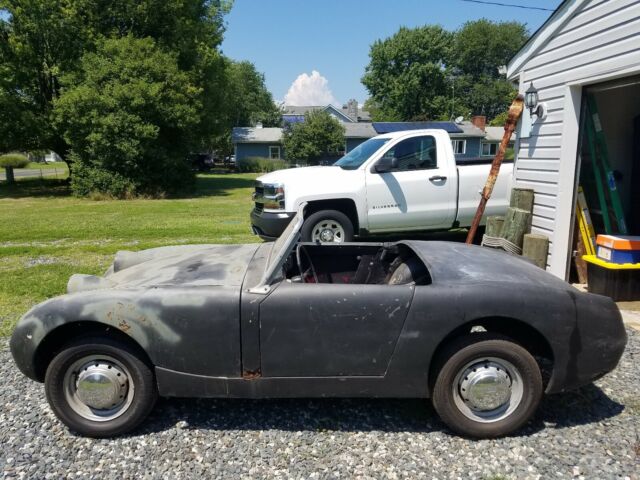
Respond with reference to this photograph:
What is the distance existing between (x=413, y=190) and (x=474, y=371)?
5.17m

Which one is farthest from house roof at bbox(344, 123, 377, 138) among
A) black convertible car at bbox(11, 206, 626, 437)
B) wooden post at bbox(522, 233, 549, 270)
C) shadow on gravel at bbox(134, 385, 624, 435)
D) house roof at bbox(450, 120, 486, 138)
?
black convertible car at bbox(11, 206, 626, 437)

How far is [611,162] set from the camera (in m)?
7.18

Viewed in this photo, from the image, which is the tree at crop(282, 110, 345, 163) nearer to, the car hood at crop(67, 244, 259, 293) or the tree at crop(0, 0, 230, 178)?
the tree at crop(0, 0, 230, 178)

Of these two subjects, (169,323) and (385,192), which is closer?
(169,323)

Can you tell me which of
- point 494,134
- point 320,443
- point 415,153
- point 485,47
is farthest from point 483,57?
point 320,443

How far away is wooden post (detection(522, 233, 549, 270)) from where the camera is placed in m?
6.46

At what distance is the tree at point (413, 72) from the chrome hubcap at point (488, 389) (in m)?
60.7

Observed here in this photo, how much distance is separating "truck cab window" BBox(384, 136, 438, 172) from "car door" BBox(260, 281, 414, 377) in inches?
211

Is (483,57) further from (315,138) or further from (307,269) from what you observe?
(307,269)

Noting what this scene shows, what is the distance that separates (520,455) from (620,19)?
4973 mm

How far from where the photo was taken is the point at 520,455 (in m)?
2.84

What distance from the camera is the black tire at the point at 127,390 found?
287 cm

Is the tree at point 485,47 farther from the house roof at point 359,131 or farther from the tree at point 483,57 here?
the house roof at point 359,131

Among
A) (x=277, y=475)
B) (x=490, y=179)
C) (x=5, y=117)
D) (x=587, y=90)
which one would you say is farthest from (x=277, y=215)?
(x=5, y=117)
